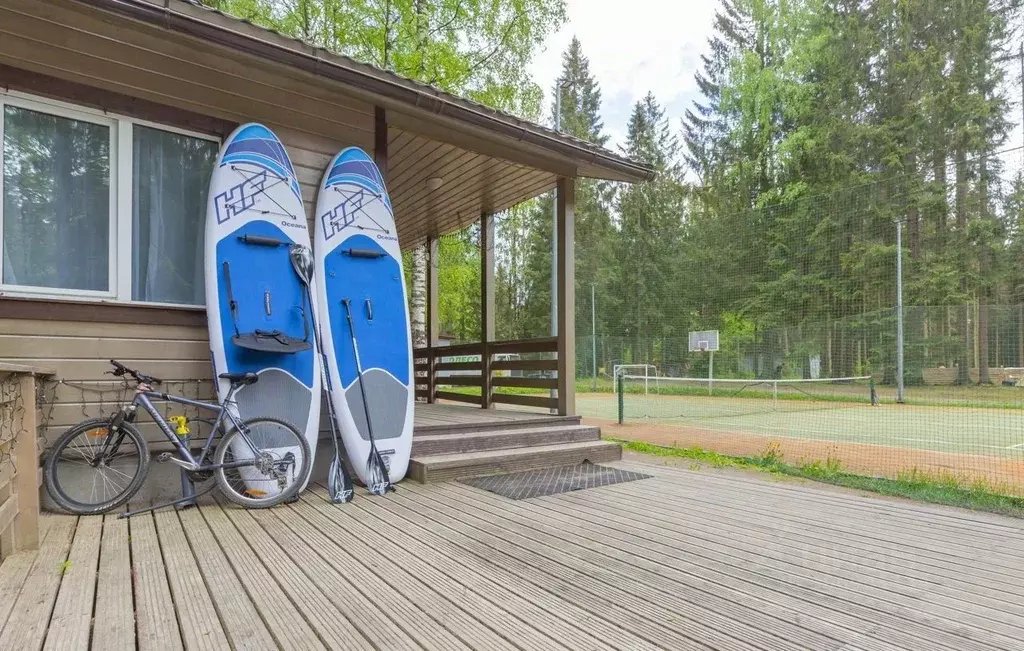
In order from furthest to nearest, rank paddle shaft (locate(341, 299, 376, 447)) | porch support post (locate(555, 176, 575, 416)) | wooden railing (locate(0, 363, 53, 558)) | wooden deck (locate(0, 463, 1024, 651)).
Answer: porch support post (locate(555, 176, 575, 416))
paddle shaft (locate(341, 299, 376, 447))
wooden railing (locate(0, 363, 53, 558))
wooden deck (locate(0, 463, 1024, 651))

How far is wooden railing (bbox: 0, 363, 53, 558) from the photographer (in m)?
1.97

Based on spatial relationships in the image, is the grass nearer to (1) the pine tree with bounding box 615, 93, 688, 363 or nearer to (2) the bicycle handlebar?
(2) the bicycle handlebar

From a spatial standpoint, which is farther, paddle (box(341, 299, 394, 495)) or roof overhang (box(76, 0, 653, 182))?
paddle (box(341, 299, 394, 495))

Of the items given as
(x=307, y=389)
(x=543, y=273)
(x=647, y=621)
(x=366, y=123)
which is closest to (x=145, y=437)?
(x=307, y=389)

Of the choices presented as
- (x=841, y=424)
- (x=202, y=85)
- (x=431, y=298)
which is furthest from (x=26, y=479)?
(x=841, y=424)

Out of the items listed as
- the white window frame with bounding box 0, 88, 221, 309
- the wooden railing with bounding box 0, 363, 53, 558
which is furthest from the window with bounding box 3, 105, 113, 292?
the wooden railing with bounding box 0, 363, 53, 558

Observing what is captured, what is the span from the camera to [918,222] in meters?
14.8

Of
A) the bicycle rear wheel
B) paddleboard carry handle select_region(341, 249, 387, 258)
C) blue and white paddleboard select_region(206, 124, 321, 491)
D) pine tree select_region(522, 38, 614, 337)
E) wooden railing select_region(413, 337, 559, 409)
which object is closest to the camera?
the bicycle rear wheel

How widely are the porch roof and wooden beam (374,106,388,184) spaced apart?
5 centimetres

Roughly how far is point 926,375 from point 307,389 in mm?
11887

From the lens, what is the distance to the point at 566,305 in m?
4.45

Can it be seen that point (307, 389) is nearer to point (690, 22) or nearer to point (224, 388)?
point (224, 388)

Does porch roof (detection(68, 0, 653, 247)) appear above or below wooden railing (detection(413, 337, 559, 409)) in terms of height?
above

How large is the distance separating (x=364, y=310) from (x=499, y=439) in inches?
49.4
